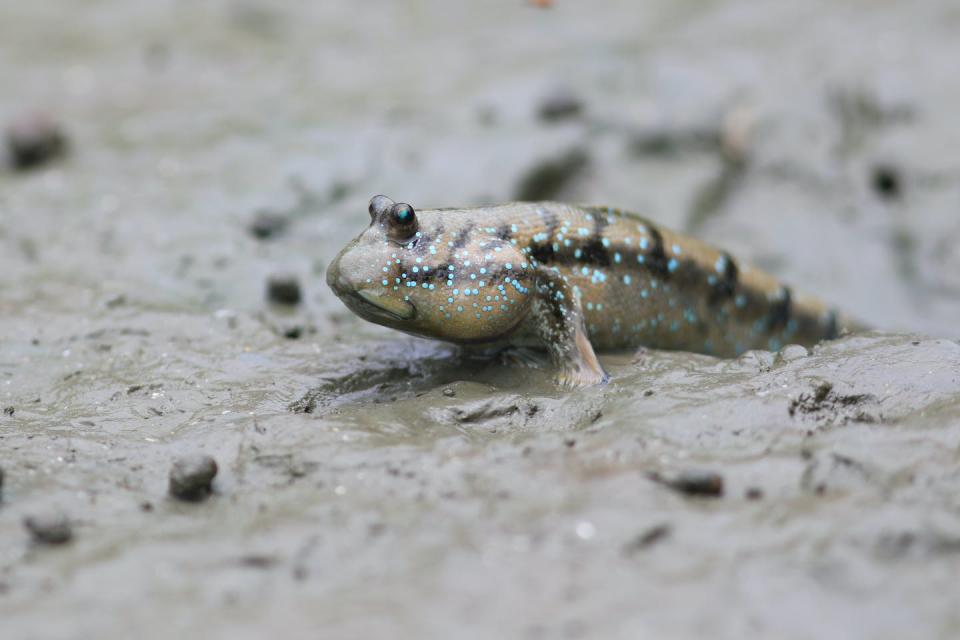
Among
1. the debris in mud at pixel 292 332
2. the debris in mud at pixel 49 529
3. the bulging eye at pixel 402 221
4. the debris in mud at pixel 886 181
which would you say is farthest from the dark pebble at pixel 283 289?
the debris in mud at pixel 886 181

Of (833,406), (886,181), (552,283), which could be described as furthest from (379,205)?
(886,181)

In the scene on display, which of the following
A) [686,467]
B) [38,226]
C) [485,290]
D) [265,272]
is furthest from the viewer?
[38,226]

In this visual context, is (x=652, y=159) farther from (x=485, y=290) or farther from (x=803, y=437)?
(x=803, y=437)

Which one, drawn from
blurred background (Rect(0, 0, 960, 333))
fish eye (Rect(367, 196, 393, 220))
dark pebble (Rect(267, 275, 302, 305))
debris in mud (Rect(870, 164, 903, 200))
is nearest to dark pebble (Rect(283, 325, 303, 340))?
dark pebble (Rect(267, 275, 302, 305))

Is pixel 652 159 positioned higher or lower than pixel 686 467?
higher

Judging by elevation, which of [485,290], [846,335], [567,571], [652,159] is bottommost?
[567,571]

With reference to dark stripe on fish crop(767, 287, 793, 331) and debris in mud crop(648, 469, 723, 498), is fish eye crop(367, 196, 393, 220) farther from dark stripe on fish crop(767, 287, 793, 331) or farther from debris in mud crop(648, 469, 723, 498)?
dark stripe on fish crop(767, 287, 793, 331)

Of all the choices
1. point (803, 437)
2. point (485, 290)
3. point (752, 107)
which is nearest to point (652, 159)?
point (752, 107)
